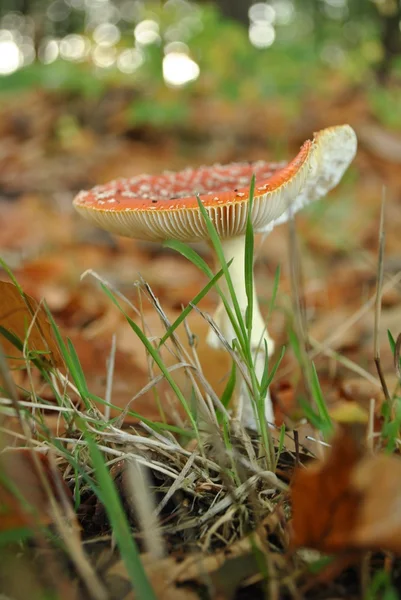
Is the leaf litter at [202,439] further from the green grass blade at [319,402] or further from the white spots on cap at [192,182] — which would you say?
the white spots on cap at [192,182]

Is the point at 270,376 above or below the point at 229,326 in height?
above

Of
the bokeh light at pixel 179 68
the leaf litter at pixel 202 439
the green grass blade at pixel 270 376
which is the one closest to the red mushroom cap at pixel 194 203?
the leaf litter at pixel 202 439

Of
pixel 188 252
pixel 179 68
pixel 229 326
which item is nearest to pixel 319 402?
pixel 188 252

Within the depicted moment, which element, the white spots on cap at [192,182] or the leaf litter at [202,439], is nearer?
the leaf litter at [202,439]

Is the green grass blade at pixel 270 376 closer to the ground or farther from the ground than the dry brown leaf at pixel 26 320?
closer to the ground

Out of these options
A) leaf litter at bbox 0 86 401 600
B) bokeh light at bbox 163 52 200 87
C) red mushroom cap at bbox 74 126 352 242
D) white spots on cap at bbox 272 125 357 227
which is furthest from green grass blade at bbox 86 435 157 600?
bokeh light at bbox 163 52 200 87

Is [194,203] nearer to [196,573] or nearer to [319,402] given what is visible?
[319,402]

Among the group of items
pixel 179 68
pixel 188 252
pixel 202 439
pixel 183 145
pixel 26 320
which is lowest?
pixel 202 439
